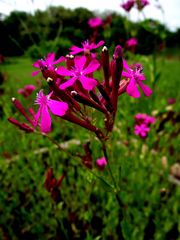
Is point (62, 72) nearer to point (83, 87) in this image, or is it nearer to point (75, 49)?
point (83, 87)

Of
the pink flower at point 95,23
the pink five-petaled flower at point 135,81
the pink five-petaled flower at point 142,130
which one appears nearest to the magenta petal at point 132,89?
the pink five-petaled flower at point 135,81

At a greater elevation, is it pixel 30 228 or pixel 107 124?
pixel 107 124

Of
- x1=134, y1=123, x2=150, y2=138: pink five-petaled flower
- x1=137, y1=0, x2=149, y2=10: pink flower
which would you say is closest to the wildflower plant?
x1=134, y1=123, x2=150, y2=138: pink five-petaled flower

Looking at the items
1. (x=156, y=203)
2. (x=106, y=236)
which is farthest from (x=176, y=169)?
(x=106, y=236)

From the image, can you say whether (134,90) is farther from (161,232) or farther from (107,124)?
(161,232)

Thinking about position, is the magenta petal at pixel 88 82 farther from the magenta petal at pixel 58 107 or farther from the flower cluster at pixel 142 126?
the flower cluster at pixel 142 126

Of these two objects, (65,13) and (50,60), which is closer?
(50,60)

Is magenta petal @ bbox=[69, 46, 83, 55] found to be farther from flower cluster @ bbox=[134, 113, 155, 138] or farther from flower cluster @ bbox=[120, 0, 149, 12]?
flower cluster @ bbox=[120, 0, 149, 12]

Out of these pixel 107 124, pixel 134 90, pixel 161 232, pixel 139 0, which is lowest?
pixel 161 232
